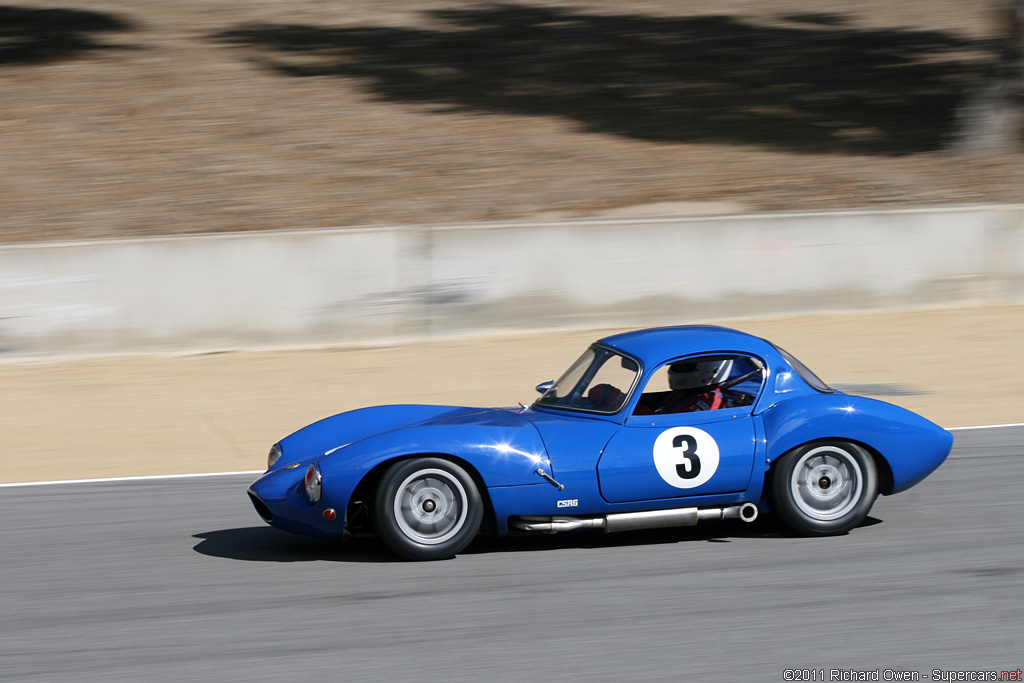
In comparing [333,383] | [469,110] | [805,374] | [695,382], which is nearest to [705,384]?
[695,382]

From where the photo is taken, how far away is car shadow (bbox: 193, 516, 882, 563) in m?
6.06

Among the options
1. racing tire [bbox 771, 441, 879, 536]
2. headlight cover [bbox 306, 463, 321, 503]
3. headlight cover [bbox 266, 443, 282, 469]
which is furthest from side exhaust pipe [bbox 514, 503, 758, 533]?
headlight cover [bbox 266, 443, 282, 469]

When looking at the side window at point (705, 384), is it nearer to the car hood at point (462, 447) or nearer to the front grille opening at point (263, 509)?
the car hood at point (462, 447)

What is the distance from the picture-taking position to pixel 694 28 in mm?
24875

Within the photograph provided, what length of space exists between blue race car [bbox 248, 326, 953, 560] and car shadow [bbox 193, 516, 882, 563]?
0.24 meters

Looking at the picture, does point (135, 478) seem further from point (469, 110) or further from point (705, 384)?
point (469, 110)

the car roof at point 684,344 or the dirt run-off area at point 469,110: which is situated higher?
the dirt run-off area at point 469,110

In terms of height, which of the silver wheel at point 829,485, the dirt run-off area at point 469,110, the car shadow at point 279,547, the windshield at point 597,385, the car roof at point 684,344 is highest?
the dirt run-off area at point 469,110

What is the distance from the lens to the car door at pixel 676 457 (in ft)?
19.1

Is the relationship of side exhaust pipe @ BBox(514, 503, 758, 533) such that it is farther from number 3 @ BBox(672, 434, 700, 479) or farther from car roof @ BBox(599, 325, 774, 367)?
car roof @ BBox(599, 325, 774, 367)

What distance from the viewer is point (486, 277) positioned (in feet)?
41.3

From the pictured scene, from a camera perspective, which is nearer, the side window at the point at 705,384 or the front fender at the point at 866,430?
the front fender at the point at 866,430

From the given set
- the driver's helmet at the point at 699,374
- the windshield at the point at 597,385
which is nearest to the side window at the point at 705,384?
the driver's helmet at the point at 699,374

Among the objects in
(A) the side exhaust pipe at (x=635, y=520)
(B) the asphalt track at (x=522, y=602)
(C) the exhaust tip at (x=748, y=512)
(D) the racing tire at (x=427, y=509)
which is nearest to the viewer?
(B) the asphalt track at (x=522, y=602)
